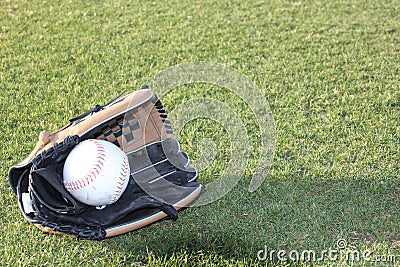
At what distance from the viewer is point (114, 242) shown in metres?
3.09

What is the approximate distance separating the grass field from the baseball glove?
134mm

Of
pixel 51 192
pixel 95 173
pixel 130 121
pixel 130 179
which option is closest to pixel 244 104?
pixel 130 121

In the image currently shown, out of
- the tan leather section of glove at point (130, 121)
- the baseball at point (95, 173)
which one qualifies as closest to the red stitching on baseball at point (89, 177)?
the baseball at point (95, 173)

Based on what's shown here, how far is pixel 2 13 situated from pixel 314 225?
435 cm

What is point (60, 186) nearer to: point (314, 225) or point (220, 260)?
point (220, 260)

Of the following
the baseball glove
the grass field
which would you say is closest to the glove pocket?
the baseball glove

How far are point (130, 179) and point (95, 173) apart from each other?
1.35ft

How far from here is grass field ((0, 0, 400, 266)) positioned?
308 cm

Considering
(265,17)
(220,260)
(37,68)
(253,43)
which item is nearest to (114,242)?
(220,260)

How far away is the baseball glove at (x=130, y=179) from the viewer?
9.77ft

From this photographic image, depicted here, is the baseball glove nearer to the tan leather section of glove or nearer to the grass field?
the tan leather section of glove

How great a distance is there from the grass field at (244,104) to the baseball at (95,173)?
267 mm

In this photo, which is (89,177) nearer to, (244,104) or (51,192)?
(51,192)

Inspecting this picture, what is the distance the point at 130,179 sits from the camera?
132 inches
